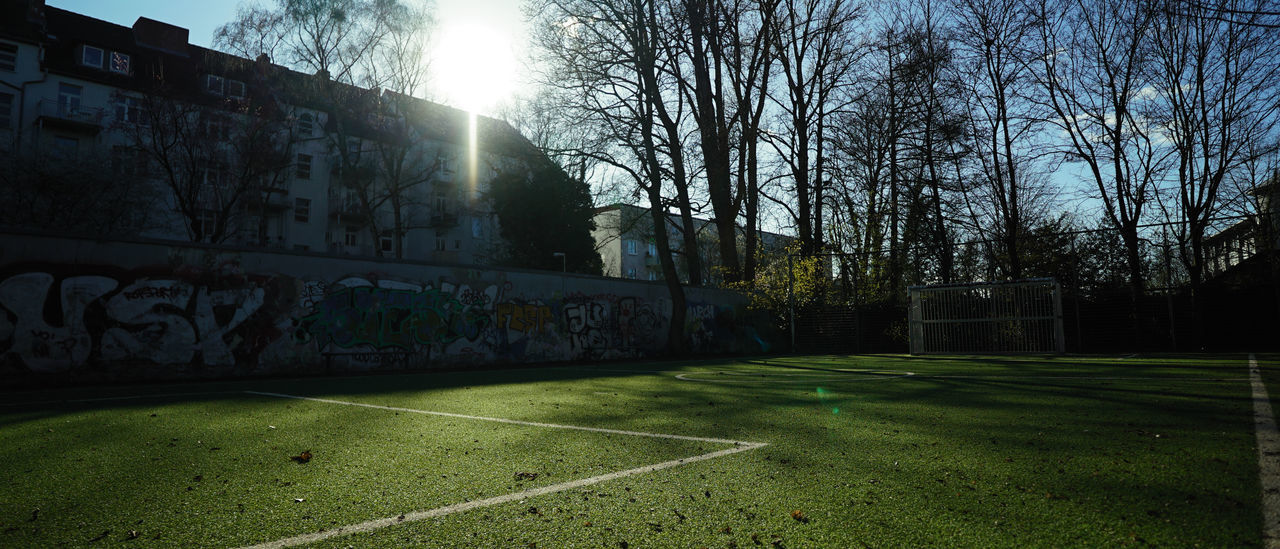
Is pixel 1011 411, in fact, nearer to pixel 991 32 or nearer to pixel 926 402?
pixel 926 402

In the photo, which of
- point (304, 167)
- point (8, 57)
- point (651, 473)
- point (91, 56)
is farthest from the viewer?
point (304, 167)

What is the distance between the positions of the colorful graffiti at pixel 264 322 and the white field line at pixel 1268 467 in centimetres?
1441

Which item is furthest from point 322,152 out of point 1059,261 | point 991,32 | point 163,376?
point 1059,261

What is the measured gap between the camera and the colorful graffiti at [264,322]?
10648 millimetres

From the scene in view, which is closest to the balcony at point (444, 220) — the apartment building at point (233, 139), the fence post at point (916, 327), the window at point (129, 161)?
the apartment building at point (233, 139)

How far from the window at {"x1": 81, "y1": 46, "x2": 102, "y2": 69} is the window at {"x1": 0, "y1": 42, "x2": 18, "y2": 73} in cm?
A: 237

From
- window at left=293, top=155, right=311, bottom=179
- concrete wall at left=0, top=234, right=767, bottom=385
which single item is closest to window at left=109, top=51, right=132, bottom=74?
window at left=293, top=155, right=311, bottom=179

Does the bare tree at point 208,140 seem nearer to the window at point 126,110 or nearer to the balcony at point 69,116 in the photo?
the window at point 126,110

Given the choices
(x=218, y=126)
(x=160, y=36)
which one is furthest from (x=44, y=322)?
(x=160, y=36)

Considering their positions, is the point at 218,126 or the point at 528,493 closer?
the point at 528,493

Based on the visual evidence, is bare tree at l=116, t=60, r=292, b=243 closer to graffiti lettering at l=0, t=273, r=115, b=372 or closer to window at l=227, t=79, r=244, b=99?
window at l=227, t=79, r=244, b=99

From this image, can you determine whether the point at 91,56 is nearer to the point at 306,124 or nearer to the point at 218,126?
the point at 306,124

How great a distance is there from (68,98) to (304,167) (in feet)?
30.2

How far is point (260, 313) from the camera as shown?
1291cm
